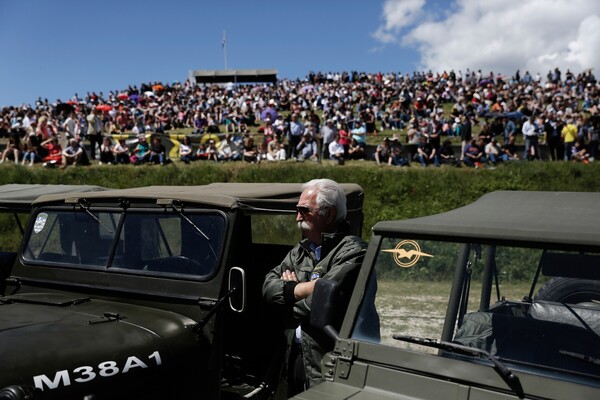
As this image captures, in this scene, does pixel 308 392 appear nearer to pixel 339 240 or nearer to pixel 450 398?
pixel 450 398

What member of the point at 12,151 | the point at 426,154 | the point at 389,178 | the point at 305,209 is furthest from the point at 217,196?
the point at 12,151

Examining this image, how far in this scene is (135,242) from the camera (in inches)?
160

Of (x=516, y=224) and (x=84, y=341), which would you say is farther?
(x=84, y=341)

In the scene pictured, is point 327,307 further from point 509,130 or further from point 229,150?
point 509,130

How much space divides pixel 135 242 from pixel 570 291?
8.45 feet

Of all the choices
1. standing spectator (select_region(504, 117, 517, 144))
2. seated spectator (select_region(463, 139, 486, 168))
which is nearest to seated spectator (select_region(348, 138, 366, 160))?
seated spectator (select_region(463, 139, 486, 168))

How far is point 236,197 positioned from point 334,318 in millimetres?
1370

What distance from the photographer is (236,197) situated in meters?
3.98

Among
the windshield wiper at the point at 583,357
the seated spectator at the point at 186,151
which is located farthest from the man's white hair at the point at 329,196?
the seated spectator at the point at 186,151

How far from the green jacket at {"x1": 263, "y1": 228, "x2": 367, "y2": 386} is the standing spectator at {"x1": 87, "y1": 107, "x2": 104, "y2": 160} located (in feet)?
53.4

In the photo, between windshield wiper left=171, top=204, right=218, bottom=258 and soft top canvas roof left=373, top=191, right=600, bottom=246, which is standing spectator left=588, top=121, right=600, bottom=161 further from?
windshield wiper left=171, top=204, right=218, bottom=258

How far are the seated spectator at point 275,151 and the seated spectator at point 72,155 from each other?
531 cm

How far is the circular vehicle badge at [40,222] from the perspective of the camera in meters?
4.55

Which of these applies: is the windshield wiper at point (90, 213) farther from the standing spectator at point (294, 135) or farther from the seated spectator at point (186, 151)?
the standing spectator at point (294, 135)
